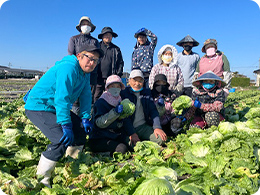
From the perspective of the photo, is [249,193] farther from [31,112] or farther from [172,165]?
[31,112]

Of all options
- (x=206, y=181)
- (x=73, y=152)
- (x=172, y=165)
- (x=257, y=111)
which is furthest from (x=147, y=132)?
(x=257, y=111)

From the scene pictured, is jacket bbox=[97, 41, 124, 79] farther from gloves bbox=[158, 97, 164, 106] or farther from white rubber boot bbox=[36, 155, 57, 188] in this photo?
white rubber boot bbox=[36, 155, 57, 188]

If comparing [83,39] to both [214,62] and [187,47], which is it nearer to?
A: [187,47]

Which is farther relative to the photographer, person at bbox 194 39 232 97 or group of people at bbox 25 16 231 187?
person at bbox 194 39 232 97

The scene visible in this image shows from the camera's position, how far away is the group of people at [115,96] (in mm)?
3131

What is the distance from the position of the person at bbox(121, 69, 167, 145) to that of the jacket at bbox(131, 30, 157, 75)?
2.02 m

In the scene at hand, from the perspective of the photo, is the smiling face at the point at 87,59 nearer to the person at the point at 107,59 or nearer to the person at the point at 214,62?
the person at the point at 107,59

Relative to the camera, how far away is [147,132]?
4.97 metres

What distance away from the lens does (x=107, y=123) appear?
425 centimetres

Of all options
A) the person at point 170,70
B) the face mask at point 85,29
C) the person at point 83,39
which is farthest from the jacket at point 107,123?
the face mask at point 85,29

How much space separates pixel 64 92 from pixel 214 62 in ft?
16.1

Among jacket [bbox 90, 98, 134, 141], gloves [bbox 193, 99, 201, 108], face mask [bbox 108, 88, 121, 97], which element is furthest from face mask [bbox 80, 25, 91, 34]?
gloves [bbox 193, 99, 201, 108]

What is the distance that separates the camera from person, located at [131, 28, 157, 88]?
671 centimetres

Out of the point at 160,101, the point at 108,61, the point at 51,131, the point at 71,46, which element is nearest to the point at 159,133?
the point at 160,101
